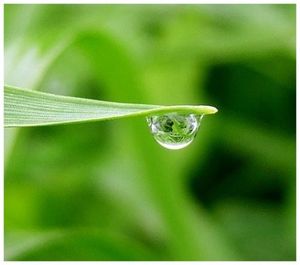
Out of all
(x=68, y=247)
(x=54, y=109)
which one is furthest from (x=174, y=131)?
(x=68, y=247)

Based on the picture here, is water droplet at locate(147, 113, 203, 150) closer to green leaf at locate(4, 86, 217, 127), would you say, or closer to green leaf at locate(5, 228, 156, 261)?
green leaf at locate(4, 86, 217, 127)

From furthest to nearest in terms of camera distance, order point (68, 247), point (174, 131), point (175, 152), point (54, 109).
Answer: point (175, 152) < point (68, 247) < point (174, 131) < point (54, 109)

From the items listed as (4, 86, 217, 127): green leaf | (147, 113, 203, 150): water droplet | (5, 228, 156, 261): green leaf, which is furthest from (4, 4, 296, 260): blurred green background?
(4, 86, 217, 127): green leaf

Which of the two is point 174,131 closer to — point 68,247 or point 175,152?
point 68,247

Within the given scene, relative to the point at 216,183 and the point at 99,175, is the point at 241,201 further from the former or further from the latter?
the point at 99,175

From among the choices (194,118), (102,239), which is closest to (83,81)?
(102,239)
